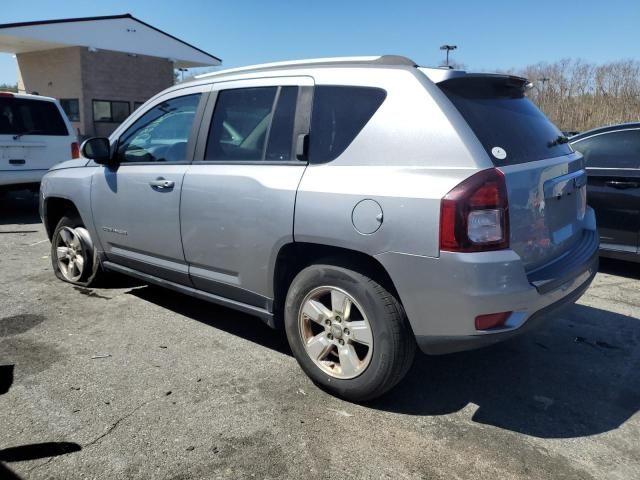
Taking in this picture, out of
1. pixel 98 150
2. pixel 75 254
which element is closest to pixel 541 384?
pixel 98 150

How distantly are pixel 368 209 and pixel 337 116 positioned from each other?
0.65m

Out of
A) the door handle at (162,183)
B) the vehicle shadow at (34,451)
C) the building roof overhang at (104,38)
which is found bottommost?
the vehicle shadow at (34,451)

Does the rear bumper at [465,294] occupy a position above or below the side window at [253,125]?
below

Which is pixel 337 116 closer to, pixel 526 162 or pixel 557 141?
pixel 526 162

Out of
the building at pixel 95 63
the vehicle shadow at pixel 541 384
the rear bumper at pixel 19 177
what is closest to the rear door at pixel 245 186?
the vehicle shadow at pixel 541 384

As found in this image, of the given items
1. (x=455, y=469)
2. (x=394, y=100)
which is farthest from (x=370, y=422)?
(x=394, y=100)

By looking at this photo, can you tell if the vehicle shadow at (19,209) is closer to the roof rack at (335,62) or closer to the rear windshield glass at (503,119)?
the roof rack at (335,62)

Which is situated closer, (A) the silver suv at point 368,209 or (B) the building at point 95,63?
(A) the silver suv at point 368,209

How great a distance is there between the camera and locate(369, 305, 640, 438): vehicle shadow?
9.98 feet

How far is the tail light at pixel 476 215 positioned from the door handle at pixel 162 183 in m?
2.12

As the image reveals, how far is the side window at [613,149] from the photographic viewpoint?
5621mm

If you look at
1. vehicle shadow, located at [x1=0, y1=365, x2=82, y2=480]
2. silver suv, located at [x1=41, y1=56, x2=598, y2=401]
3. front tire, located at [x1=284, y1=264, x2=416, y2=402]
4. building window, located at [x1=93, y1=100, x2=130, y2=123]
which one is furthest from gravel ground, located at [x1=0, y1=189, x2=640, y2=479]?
building window, located at [x1=93, y1=100, x2=130, y2=123]

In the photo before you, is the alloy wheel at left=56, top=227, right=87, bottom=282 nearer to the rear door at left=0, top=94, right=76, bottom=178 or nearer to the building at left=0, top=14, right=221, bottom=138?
the rear door at left=0, top=94, right=76, bottom=178

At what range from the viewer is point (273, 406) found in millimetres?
3119
